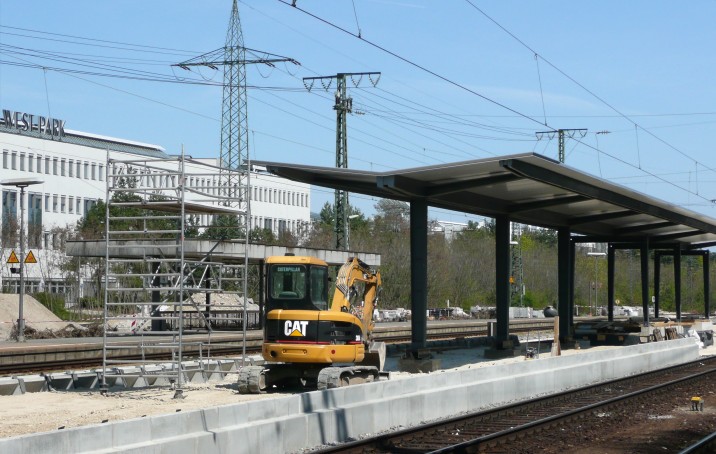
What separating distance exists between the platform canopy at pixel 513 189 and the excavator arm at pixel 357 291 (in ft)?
12.2

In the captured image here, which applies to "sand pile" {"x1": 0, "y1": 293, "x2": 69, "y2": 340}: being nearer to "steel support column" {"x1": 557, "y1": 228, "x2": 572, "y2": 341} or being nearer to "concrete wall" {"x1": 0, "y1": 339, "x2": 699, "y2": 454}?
"steel support column" {"x1": 557, "y1": 228, "x2": 572, "y2": 341}

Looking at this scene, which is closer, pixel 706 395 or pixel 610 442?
pixel 610 442

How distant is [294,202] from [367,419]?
8820 centimetres

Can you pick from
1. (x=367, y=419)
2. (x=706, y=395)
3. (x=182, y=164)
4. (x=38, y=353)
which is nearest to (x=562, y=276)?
(x=706, y=395)

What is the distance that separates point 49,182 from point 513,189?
184ft

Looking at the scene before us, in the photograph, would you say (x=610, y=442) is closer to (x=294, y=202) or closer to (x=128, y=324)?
(x=128, y=324)

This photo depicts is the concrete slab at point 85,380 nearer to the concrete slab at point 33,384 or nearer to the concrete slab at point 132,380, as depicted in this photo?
the concrete slab at point 132,380

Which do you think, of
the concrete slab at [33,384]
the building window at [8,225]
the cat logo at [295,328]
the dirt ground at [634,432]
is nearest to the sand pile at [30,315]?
the building window at [8,225]

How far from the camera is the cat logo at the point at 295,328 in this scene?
855 inches

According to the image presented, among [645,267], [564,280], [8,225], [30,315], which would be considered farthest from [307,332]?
[8,225]

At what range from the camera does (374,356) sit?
2431 centimetres

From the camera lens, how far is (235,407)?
13.4m

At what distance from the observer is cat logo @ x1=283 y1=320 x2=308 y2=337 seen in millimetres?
21719

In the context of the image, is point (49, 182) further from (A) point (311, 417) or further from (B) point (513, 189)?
(A) point (311, 417)
